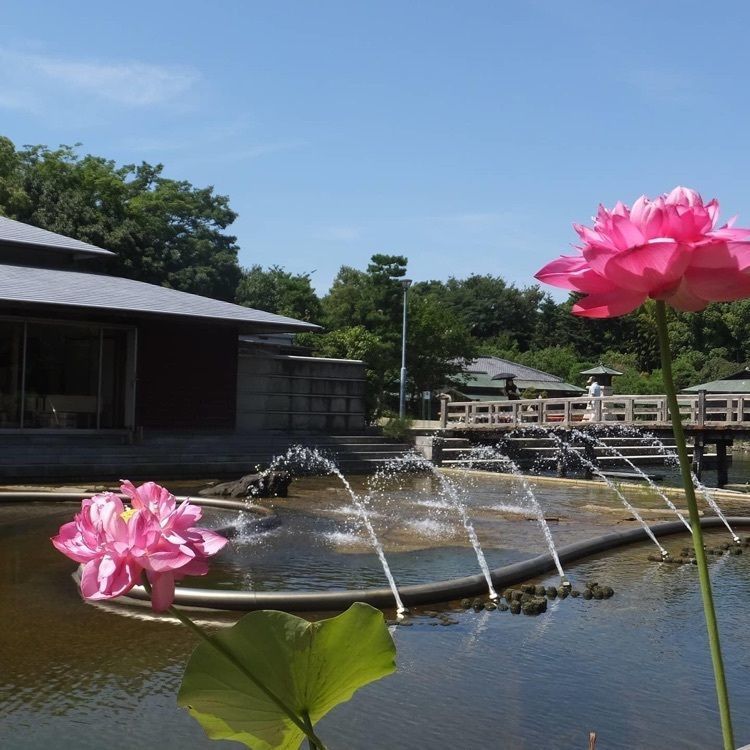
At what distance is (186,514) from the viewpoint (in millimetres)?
1400

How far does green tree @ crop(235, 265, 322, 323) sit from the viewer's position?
58062mm

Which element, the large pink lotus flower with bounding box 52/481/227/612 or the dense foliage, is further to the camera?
the dense foliage

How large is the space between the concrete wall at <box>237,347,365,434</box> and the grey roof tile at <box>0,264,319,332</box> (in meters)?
1.32

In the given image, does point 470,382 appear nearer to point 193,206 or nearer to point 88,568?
point 193,206

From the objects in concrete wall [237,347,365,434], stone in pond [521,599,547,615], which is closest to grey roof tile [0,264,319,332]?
concrete wall [237,347,365,434]

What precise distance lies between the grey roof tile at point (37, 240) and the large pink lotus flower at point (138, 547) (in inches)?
929

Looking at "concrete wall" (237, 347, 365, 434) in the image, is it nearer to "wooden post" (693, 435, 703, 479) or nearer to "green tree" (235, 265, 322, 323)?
"wooden post" (693, 435, 703, 479)

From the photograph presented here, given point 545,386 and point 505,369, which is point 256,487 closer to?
point 545,386

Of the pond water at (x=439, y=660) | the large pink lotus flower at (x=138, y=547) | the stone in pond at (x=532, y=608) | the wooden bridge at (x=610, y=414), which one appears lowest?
the pond water at (x=439, y=660)

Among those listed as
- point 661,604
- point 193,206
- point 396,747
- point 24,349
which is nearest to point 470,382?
point 193,206

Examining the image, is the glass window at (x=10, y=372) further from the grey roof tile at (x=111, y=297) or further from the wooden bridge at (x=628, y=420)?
the wooden bridge at (x=628, y=420)

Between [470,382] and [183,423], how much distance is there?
3100cm

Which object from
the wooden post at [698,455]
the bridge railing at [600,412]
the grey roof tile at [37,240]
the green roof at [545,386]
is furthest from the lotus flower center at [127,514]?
the green roof at [545,386]

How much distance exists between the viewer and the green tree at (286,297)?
5806cm
